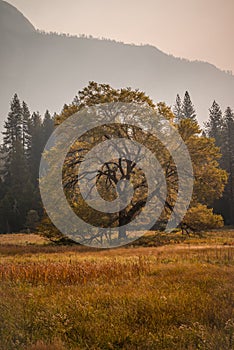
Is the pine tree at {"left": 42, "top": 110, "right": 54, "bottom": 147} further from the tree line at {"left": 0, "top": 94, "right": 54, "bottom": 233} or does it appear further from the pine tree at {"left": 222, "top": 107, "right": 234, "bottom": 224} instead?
the pine tree at {"left": 222, "top": 107, "right": 234, "bottom": 224}

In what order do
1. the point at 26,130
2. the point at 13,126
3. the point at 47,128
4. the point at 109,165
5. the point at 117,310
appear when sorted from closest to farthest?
the point at 117,310
the point at 109,165
the point at 13,126
the point at 26,130
the point at 47,128

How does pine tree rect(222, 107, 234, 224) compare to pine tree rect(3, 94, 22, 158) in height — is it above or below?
below

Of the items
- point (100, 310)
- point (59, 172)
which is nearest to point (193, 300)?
point (100, 310)

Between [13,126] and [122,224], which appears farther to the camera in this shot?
[13,126]

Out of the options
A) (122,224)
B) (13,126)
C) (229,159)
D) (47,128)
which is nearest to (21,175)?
(13,126)

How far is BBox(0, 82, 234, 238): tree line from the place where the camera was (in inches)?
1134

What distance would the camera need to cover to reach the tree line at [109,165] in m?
28.8

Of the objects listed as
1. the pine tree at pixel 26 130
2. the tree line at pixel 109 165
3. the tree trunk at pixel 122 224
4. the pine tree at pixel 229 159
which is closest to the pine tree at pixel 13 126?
the tree line at pixel 109 165

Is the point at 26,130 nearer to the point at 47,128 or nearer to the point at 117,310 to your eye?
the point at 47,128

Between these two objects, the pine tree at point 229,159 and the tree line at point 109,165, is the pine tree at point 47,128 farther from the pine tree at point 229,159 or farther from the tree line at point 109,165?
the pine tree at point 229,159

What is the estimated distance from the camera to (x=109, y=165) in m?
30.5

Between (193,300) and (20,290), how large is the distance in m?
4.27

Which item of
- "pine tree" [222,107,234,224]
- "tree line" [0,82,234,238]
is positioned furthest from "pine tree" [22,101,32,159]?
"pine tree" [222,107,234,224]

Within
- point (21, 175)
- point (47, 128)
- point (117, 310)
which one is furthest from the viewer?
point (47, 128)
